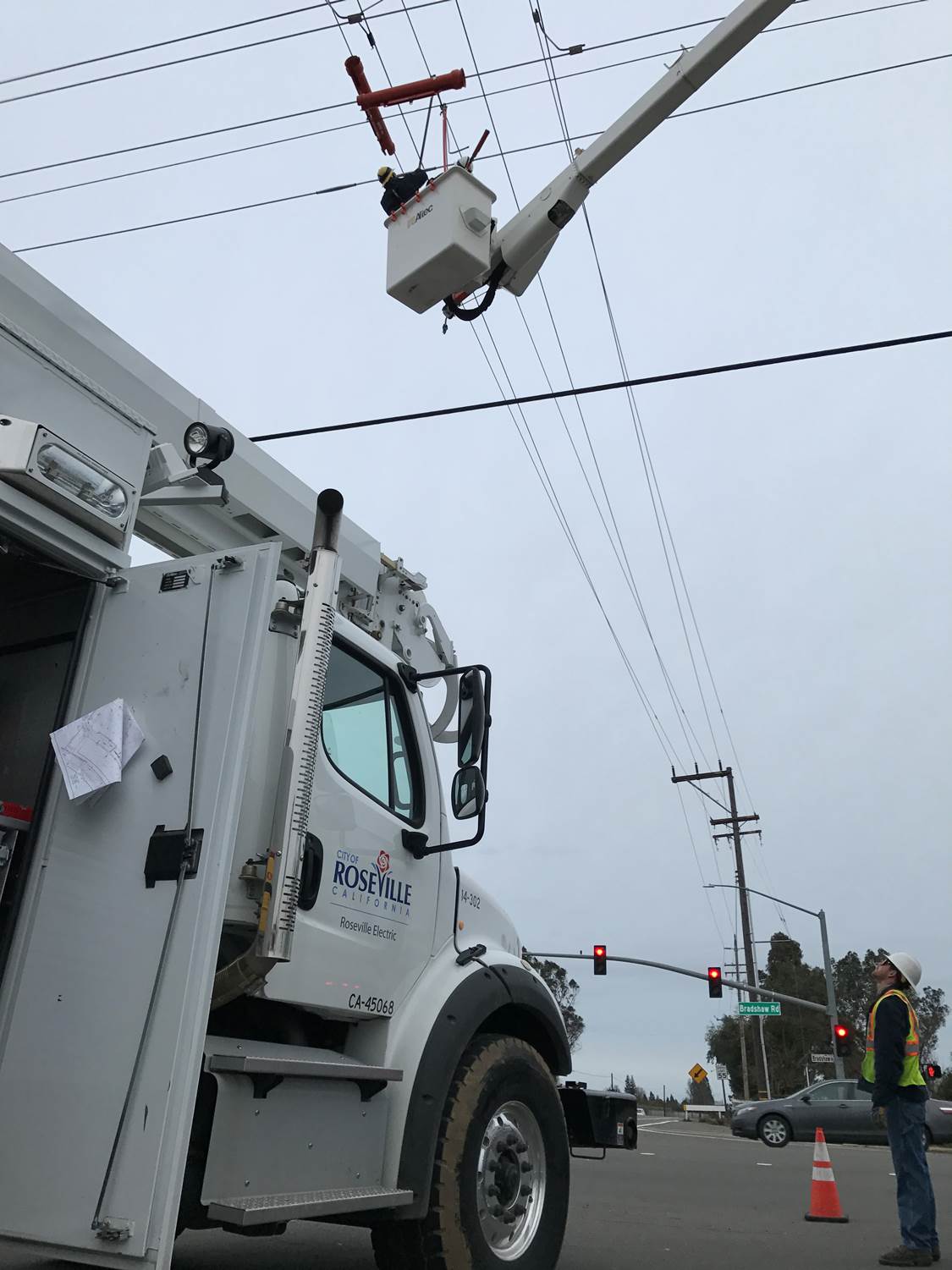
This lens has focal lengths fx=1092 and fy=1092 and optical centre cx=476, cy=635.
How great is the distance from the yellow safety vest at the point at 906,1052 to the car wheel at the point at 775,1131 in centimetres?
1494

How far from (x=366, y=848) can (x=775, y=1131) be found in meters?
18.6

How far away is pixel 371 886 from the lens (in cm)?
443

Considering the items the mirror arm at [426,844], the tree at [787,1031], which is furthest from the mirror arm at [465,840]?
the tree at [787,1031]

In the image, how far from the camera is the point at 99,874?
141 inches

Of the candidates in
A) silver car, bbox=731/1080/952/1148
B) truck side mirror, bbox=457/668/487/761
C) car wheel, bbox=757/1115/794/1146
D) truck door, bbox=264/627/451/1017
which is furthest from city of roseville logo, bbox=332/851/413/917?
car wheel, bbox=757/1115/794/1146

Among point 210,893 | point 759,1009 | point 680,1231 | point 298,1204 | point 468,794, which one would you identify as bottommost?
point 680,1231

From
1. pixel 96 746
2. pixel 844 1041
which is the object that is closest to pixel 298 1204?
pixel 96 746

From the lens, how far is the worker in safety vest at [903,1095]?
241 inches

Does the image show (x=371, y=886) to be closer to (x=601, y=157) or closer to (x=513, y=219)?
(x=513, y=219)

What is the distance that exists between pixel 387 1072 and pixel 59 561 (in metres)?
2.22

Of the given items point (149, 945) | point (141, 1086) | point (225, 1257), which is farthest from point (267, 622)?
point (225, 1257)

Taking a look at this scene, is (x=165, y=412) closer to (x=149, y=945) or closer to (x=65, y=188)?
(x=149, y=945)

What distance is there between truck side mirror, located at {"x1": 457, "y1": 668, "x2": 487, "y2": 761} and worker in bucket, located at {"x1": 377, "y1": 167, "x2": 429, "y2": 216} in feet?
11.0

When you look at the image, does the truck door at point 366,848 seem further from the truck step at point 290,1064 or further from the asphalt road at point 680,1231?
the asphalt road at point 680,1231
